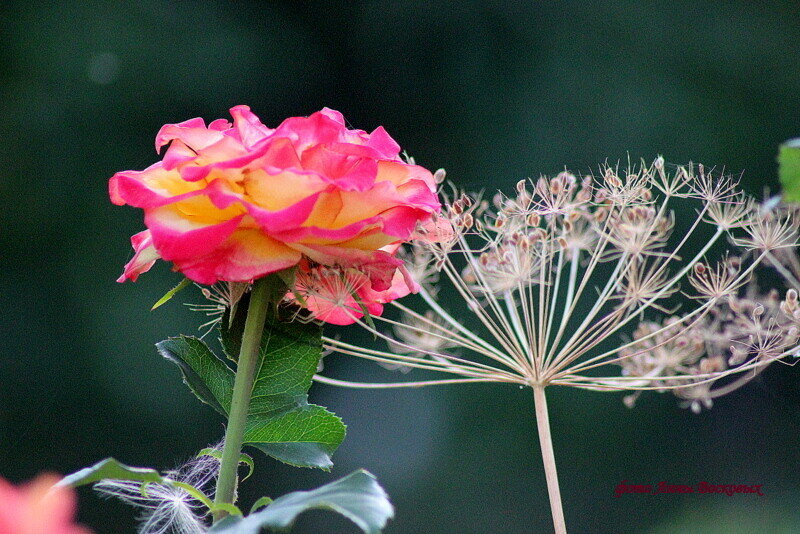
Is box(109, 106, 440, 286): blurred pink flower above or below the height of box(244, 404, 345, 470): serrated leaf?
above

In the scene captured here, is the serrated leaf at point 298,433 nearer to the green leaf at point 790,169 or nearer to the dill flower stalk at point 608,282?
the dill flower stalk at point 608,282

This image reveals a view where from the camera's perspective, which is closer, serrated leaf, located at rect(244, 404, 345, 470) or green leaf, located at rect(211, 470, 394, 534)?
green leaf, located at rect(211, 470, 394, 534)

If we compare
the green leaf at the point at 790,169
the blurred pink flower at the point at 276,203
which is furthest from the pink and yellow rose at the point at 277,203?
the green leaf at the point at 790,169

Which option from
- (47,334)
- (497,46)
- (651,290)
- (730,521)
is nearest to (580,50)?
(497,46)

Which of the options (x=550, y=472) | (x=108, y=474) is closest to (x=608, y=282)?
(x=550, y=472)

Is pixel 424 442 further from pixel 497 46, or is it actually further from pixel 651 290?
pixel 651 290

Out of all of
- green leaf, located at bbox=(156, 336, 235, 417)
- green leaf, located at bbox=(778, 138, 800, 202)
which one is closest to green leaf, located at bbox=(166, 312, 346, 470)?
green leaf, located at bbox=(156, 336, 235, 417)

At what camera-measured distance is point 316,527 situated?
2664 millimetres

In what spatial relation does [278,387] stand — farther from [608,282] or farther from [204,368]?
[608,282]

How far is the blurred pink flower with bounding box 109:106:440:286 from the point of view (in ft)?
0.91

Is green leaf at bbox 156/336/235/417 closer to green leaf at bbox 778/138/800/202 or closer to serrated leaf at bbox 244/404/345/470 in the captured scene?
serrated leaf at bbox 244/404/345/470

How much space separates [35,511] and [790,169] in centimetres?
20

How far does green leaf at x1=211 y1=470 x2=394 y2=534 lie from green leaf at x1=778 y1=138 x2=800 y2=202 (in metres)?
0.13

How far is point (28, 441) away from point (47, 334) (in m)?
0.29
